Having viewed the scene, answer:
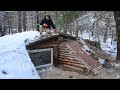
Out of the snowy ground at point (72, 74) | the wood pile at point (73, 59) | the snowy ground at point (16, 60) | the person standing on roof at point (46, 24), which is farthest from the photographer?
the person standing on roof at point (46, 24)

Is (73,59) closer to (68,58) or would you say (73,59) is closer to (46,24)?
(68,58)

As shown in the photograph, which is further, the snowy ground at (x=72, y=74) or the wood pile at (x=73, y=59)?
the wood pile at (x=73, y=59)

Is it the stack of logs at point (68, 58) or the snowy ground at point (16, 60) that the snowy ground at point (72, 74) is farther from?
the snowy ground at point (16, 60)

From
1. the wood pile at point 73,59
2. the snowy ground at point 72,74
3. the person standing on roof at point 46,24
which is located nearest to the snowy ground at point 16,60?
the person standing on roof at point 46,24

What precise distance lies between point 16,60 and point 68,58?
10.6ft

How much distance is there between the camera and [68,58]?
34.9ft

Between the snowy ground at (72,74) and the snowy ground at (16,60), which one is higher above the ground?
the snowy ground at (16,60)

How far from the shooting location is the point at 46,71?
9930 millimetres

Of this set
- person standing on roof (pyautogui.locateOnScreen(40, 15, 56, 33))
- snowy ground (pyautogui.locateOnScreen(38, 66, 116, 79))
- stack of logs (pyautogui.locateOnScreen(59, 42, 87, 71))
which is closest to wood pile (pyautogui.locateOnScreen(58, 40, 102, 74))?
stack of logs (pyautogui.locateOnScreen(59, 42, 87, 71))

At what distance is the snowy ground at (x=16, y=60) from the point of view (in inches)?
279

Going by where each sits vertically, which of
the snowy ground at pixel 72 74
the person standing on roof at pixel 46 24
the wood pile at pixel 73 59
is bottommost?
the snowy ground at pixel 72 74

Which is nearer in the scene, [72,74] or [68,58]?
[72,74]

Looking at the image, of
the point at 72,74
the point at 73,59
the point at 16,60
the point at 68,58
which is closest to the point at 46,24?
the point at 68,58

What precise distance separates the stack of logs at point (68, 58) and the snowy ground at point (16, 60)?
1414 mm
